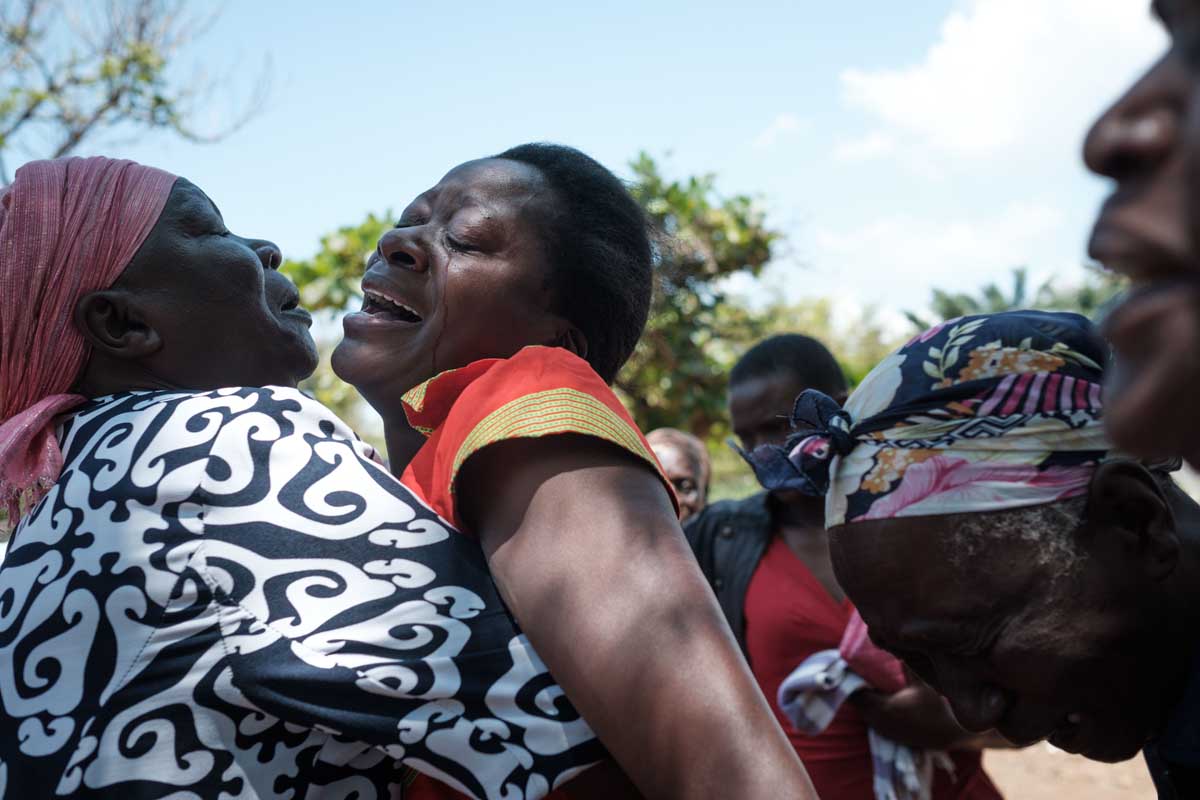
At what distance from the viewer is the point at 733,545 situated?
4234 mm

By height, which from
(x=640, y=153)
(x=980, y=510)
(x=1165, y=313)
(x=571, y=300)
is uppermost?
(x=1165, y=313)

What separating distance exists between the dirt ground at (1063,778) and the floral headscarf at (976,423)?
6551mm

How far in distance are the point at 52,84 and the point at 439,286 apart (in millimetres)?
9031

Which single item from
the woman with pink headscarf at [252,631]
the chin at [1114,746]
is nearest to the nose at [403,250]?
the woman with pink headscarf at [252,631]

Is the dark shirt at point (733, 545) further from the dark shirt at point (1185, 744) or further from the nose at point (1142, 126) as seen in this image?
the nose at point (1142, 126)

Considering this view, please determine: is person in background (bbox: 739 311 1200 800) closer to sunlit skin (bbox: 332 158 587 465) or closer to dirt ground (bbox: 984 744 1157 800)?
sunlit skin (bbox: 332 158 587 465)

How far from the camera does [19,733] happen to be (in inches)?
56.6

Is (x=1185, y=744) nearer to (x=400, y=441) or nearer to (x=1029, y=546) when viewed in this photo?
(x=1029, y=546)

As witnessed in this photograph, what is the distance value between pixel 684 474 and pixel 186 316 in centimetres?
406

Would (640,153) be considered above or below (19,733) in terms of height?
below

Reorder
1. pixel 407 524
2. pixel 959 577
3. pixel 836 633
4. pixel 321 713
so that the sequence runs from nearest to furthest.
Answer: pixel 321 713
pixel 407 524
pixel 959 577
pixel 836 633

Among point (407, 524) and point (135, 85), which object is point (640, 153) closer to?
point (135, 85)

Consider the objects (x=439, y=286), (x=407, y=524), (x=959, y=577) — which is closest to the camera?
(x=407, y=524)

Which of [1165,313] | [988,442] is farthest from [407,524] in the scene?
[1165,313]
